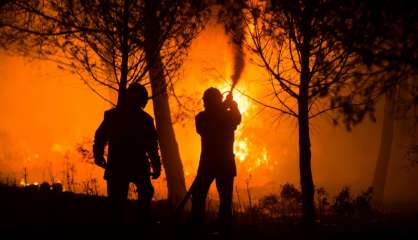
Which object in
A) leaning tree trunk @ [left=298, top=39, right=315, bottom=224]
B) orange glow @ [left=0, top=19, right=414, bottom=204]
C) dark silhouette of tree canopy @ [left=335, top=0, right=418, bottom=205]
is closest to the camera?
dark silhouette of tree canopy @ [left=335, top=0, right=418, bottom=205]

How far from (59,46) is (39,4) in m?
1.20

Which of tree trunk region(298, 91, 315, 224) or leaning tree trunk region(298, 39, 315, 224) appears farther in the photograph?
tree trunk region(298, 91, 315, 224)

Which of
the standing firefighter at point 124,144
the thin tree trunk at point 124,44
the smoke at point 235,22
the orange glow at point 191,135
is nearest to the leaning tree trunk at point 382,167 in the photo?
the orange glow at point 191,135

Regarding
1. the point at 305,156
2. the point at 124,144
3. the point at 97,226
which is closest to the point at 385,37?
the point at 305,156

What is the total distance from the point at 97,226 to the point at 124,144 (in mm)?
1948

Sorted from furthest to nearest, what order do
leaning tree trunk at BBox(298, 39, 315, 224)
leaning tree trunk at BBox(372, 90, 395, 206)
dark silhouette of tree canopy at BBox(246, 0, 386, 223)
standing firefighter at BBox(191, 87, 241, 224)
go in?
leaning tree trunk at BBox(372, 90, 395, 206), leaning tree trunk at BBox(298, 39, 315, 224), dark silhouette of tree canopy at BBox(246, 0, 386, 223), standing firefighter at BBox(191, 87, 241, 224)

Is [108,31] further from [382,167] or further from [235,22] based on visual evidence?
[382,167]

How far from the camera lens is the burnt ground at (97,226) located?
6.86 m

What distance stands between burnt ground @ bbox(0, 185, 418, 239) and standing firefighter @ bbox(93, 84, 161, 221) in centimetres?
56

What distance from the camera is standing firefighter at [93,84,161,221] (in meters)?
6.29

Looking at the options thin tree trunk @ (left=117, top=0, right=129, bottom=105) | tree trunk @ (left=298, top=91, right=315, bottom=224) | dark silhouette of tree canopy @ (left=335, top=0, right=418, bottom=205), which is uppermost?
thin tree trunk @ (left=117, top=0, right=129, bottom=105)

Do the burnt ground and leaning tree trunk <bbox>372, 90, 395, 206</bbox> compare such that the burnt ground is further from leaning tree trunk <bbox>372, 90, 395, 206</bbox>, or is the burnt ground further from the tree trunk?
leaning tree trunk <bbox>372, 90, 395, 206</bbox>

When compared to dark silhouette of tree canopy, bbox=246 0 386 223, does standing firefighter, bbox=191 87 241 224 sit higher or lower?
lower

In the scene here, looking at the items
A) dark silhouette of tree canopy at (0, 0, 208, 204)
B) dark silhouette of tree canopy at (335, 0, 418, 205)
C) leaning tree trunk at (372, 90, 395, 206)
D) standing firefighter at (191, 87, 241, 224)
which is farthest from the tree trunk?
leaning tree trunk at (372, 90, 395, 206)
